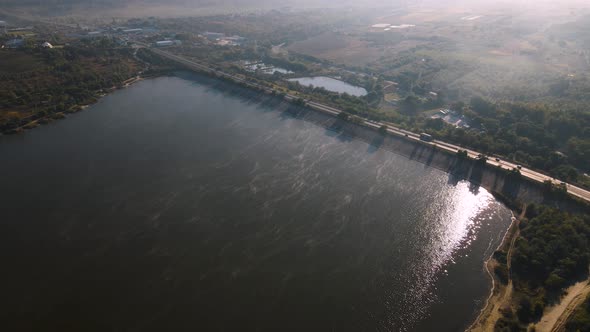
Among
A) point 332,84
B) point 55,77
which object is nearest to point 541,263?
point 332,84

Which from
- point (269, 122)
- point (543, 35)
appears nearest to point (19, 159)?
point (269, 122)

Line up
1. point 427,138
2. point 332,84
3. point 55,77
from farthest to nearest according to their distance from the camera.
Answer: point 332,84 → point 55,77 → point 427,138

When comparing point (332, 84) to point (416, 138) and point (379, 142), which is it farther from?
point (416, 138)

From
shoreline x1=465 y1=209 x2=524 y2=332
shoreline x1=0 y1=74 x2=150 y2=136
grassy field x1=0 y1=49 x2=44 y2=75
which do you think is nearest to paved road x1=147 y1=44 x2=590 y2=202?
shoreline x1=465 y1=209 x2=524 y2=332

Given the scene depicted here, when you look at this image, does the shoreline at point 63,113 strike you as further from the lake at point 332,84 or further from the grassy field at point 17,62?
the lake at point 332,84

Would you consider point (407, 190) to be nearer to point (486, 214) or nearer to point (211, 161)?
point (486, 214)

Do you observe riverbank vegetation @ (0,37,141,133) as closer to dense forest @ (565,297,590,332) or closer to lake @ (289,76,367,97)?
lake @ (289,76,367,97)
